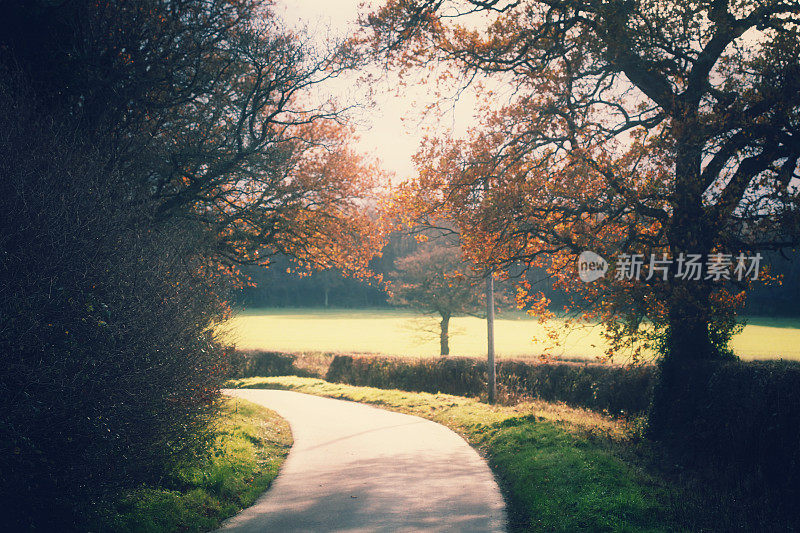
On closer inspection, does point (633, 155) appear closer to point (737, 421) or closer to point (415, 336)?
point (737, 421)

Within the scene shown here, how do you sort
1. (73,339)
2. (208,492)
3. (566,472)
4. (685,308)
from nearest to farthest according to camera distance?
(73,339) < (208,492) < (566,472) < (685,308)

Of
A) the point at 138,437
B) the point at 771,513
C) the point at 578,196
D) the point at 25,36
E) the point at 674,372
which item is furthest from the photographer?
the point at 674,372

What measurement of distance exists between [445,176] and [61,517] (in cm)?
958

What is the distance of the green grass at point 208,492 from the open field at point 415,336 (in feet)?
42.6

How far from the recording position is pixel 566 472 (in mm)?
8070

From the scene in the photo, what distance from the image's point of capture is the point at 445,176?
12180 millimetres

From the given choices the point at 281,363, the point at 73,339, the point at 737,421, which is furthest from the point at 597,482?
the point at 281,363

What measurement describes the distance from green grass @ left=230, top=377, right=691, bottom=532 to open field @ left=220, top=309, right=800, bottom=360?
7.19 m

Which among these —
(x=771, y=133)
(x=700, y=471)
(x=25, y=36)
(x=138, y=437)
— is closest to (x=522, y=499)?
(x=700, y=471)

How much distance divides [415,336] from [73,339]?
34.4 metres

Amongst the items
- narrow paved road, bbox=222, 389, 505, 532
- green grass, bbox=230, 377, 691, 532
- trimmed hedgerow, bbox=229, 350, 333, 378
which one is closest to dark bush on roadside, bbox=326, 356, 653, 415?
green grass, bbox=230, 377, 691, 532

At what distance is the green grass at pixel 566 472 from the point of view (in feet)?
21.4

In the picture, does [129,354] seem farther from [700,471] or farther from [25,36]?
[700,471]

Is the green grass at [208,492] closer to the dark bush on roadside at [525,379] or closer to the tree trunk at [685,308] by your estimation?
the tree trunk at [685,308]
